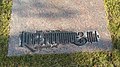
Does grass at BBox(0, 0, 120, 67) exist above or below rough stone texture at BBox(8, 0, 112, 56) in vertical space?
below

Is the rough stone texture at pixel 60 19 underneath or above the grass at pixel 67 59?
above

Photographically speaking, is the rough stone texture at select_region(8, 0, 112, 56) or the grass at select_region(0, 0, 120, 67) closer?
the grass at select_region(0, 0, 120, 67)

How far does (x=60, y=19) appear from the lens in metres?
4.46

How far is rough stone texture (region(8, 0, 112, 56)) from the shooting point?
405cm

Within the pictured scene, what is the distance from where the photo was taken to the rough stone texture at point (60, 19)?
4051mm

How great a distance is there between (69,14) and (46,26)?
1.62 ft

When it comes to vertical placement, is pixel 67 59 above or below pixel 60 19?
below

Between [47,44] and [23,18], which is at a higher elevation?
[23,18]

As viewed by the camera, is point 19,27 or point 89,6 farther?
point 89,6

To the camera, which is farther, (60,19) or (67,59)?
(60,19)

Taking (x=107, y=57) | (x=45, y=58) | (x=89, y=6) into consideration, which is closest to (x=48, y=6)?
(x=89, y=6)

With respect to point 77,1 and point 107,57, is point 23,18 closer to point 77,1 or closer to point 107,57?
point 77,1

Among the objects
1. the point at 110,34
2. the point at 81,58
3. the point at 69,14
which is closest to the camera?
the point at 81,58

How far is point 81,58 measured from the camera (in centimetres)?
391
